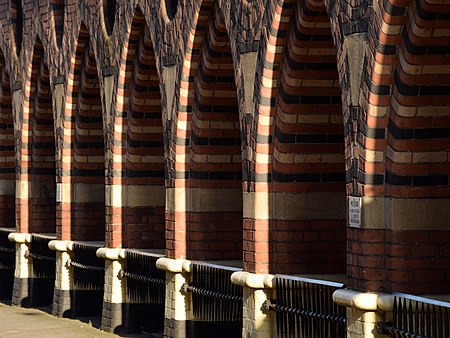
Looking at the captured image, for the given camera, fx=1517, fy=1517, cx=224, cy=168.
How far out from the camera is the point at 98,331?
69.3 ft

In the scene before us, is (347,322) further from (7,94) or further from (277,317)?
(7,94)

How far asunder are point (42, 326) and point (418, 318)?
396 inches

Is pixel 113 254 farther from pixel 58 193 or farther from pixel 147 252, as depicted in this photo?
pixel 58 193

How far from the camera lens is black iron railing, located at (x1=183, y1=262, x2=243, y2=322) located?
17.4 metres

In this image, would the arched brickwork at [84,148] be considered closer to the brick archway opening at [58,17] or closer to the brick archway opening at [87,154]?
the brick archway opening at [87,154]

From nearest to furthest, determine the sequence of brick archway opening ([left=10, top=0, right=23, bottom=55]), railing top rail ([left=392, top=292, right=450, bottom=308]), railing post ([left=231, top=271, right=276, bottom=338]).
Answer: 1. railing top rail ([left=392, top=292, right=450, bottom=308])
2. railing post ([left=231, top=271, right=276, bottom=338])
3. brick archway opening ([left=10, top=0, right=23, bottom=55])

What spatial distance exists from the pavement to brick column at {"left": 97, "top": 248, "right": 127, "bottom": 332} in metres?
0.19

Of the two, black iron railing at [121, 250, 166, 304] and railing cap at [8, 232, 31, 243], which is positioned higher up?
railing cap at [8, 232, 31, 243]

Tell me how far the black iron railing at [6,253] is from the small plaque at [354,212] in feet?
44.2

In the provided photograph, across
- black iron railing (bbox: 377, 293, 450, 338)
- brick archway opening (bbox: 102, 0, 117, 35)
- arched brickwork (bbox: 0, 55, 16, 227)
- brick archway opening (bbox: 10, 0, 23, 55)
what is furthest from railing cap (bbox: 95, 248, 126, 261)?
black iron railing (bbox: 377, 293, 450, 338)

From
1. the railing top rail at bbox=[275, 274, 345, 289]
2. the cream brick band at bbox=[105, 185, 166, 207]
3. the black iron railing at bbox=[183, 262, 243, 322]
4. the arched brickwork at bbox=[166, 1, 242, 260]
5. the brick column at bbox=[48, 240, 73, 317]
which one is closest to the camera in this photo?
the railing top rail at bbox=[275, 274, 345, 289]

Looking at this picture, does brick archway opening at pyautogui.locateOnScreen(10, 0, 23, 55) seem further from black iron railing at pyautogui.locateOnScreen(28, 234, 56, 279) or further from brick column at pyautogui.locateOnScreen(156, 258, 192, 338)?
brick column at pyautogui.locateOnScreen(156, 258, 192, 338)

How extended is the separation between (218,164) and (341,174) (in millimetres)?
2621

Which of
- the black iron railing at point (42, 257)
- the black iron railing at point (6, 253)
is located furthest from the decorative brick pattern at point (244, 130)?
the black iron railing at point (6, 253)
